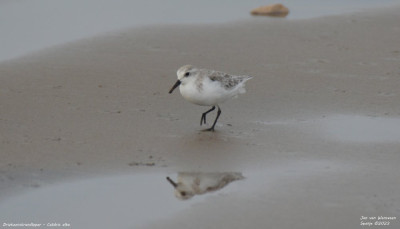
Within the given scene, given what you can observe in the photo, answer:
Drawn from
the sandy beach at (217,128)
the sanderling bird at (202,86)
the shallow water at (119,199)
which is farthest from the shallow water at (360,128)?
the sanderling bird at (202,86)

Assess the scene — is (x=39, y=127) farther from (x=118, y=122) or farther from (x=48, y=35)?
(x=48, y=35)

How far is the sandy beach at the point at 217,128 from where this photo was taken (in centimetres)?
616

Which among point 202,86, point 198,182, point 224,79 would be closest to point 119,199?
point 198,182

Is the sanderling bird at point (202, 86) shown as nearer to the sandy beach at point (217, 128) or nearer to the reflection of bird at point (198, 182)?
the sandy beach at point (217, 128)

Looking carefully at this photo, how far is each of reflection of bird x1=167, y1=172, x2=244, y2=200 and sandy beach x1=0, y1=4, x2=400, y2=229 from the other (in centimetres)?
9

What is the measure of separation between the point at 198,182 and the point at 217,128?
1784mm

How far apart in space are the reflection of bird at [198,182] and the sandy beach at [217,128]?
3.7 inches

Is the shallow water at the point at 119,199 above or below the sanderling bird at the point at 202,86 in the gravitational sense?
below

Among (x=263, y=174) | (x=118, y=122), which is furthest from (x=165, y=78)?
(x=263, y=174)

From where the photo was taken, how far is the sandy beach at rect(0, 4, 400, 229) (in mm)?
6164

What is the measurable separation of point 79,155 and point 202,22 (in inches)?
218

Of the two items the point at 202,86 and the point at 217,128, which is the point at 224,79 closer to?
the point at 202,86

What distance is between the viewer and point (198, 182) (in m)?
6.62

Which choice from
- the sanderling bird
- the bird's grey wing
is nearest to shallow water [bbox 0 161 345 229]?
the sanderling bird
